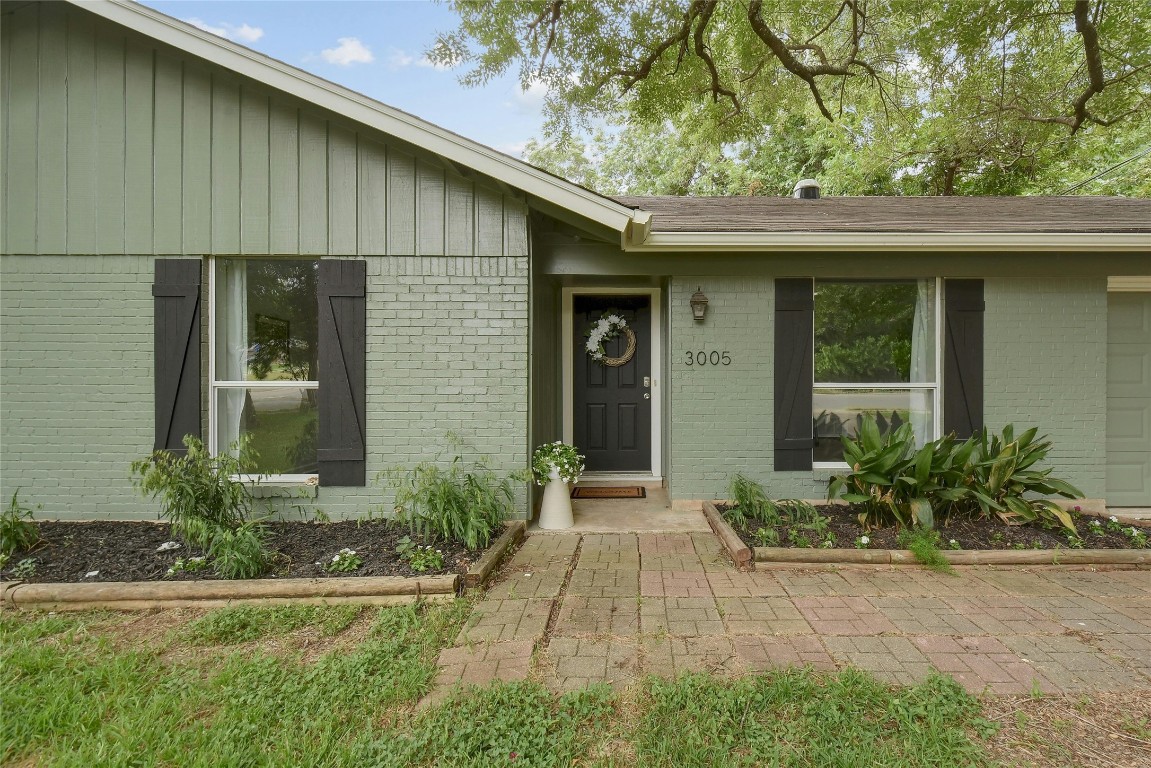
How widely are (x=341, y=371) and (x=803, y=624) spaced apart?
3.48 m

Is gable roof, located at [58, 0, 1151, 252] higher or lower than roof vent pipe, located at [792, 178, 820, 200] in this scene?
lower

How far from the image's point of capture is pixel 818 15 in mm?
6711

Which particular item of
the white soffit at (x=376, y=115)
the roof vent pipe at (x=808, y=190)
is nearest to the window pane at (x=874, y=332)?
the white soffit at (x=376, y=115)

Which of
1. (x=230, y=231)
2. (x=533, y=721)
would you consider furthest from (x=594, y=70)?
(x=533, y=721)

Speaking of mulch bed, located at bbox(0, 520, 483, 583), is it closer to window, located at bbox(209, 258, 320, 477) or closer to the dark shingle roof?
window, located at bbox(209, 258, 320, 477)

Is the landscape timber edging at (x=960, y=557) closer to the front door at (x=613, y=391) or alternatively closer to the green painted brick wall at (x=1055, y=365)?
the green painted brick wall at (x=1055, y=365)

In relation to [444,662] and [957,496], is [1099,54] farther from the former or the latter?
[444,662]

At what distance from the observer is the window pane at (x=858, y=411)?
14.6 ft

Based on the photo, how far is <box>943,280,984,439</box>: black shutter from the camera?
14.2 ft

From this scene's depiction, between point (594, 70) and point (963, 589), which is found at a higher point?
point (594, 70)

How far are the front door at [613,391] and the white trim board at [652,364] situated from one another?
0.04 meters

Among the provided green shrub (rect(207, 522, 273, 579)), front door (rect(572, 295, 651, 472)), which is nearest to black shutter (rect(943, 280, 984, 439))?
front door (rect(572, 295, 651, 472))

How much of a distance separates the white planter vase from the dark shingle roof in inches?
86.7

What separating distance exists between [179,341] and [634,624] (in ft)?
12.7
